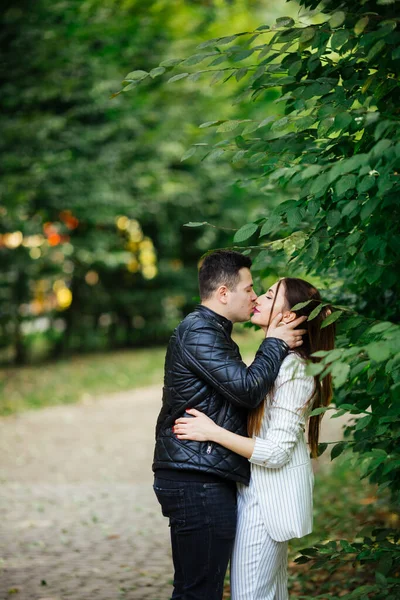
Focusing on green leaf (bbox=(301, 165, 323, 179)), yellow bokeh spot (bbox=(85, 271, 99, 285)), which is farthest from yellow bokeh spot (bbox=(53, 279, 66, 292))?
green leaf (bbox=(301, 165, 323, 179))

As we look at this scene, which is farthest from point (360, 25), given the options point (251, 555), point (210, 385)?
point (251, 555)

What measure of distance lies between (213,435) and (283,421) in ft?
1.02

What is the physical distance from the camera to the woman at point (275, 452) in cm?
324

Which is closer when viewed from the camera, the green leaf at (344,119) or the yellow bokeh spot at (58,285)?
the green leaf at (344,119)

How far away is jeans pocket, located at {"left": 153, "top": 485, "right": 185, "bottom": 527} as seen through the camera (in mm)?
3264

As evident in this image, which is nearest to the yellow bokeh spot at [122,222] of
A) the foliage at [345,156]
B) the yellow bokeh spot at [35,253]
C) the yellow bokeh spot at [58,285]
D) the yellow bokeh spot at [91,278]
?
the yellow bokeh spot at [91,278]

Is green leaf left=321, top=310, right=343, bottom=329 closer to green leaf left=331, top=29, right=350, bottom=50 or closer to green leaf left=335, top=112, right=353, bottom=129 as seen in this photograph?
green leaf left=335, top=112, right=353, bottom=129

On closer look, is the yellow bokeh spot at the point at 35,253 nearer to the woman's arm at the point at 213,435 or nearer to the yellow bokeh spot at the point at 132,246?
the yellow bokeh spot at the point at 132,246

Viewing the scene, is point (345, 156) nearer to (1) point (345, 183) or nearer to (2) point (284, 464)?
(1) point (345, 183)

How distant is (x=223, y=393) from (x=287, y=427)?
0.33 metres

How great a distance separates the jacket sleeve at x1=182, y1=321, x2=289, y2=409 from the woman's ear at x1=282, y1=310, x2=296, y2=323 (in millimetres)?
114

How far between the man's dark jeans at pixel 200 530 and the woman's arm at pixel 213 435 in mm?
188

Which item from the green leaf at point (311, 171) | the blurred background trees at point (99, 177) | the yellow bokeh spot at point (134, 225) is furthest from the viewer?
the yellow bokeh spot at point (134, 225)

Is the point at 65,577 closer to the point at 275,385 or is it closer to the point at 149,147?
the point at 275,385
